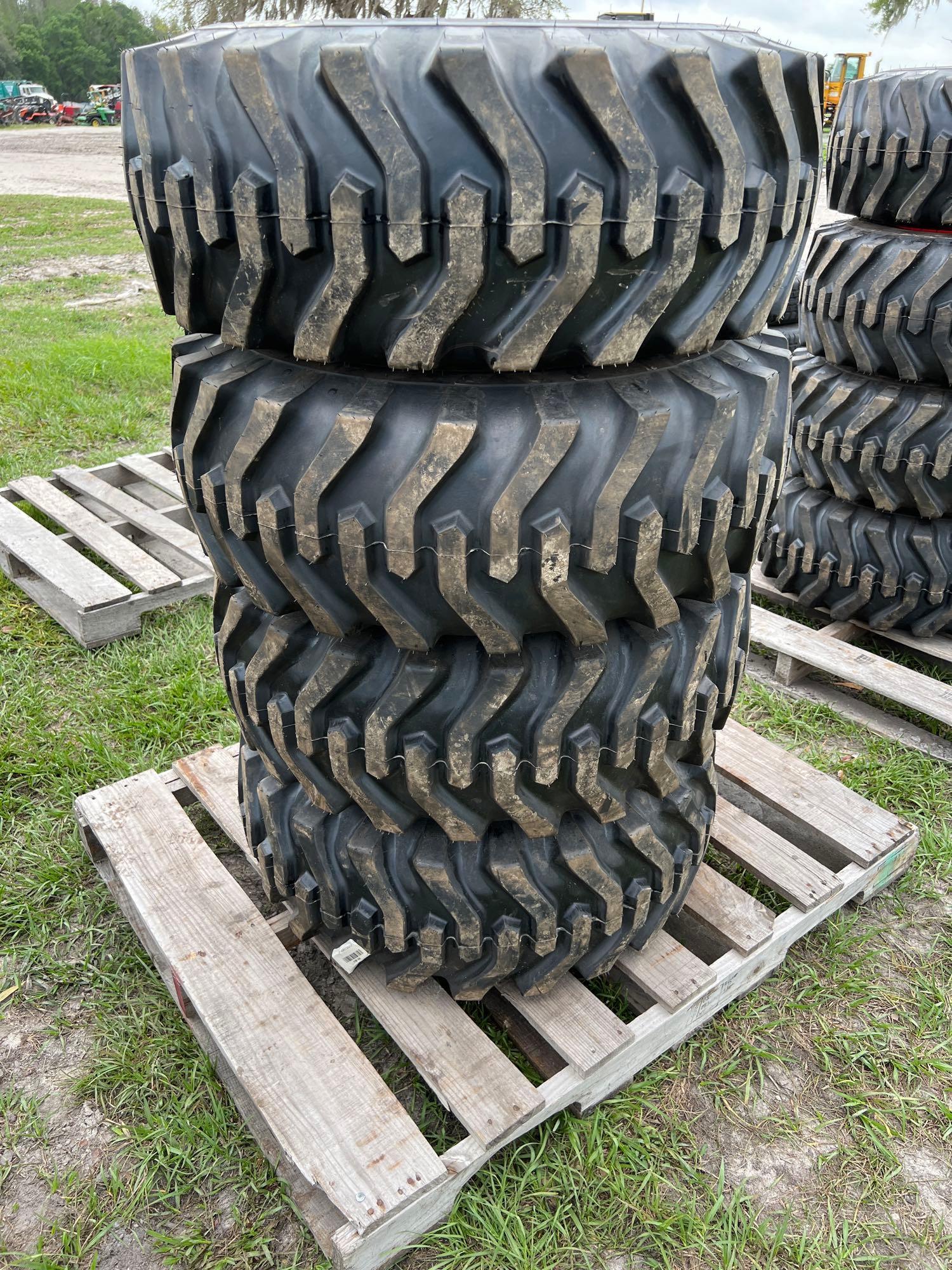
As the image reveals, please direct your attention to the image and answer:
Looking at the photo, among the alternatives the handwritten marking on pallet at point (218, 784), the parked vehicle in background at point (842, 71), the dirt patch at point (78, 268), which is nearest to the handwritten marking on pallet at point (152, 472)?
the handwritten marking on pallet at point (218, 784)

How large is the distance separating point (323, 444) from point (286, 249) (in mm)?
272

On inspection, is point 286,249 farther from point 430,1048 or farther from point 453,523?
point 430,1048

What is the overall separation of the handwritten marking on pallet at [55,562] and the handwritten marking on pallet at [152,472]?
1.88ft

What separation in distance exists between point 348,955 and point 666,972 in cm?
68

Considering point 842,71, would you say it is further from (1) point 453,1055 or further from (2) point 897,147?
(1) point 453,1055

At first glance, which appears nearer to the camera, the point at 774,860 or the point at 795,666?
the point at 774,860

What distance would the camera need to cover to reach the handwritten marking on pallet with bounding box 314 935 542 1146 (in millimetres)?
1669

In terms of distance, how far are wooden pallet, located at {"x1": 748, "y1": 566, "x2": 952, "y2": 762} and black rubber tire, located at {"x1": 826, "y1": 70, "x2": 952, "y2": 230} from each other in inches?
55.4

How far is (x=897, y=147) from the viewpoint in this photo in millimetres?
2838

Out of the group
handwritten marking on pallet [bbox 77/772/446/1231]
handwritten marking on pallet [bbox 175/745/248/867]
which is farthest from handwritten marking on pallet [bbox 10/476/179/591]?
handwritten marking on pallet [bbox 77/772/446/1231]

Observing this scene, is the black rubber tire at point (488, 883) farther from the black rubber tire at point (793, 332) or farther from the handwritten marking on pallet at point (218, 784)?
the black rubber tire at point (793, 332)

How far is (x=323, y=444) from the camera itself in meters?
1.36

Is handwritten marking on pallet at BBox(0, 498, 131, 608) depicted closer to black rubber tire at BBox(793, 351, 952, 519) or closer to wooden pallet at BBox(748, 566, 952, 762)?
wooden pallet at BBox(748, 566, 952, 762)

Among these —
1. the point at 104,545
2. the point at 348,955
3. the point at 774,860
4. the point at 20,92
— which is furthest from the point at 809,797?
the point at 20,92
